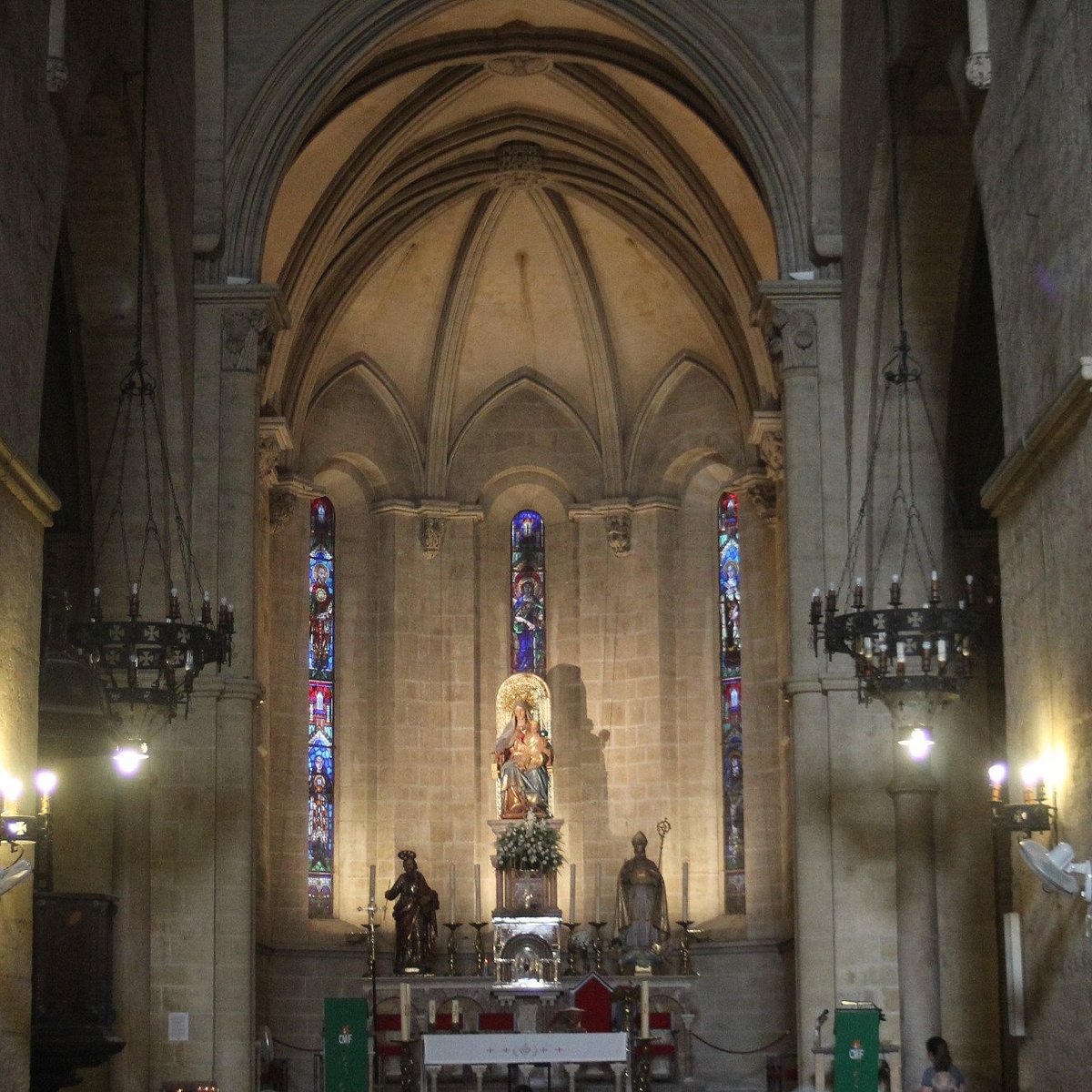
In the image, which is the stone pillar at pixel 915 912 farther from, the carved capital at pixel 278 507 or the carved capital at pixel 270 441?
the carved capital at pixel 278 507

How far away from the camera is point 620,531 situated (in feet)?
92.3

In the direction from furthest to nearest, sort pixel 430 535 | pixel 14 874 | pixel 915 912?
pixel 430 535
pixel 915 912
pixel 14 874

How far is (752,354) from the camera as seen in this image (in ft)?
81.2

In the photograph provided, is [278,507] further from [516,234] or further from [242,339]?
[242,339]

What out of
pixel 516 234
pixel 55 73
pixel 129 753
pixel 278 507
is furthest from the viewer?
pixel 516 234

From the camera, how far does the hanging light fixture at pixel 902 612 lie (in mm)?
14742

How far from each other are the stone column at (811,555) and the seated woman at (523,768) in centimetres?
788

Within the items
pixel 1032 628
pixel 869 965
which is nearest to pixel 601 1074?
pixel 869 965

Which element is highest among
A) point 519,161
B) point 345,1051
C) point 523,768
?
point 519,161

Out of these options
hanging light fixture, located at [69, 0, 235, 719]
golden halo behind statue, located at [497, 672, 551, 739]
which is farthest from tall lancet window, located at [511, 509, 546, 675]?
hanging light fixture, located at [69, 0, 235, 719]

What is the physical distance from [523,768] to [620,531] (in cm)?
358

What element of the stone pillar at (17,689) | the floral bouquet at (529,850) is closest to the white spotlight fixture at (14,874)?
the stone pillar at (17,689)

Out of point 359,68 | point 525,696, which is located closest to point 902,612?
point 359,68

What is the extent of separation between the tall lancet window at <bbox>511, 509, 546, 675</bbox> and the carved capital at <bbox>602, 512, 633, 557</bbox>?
131cm
